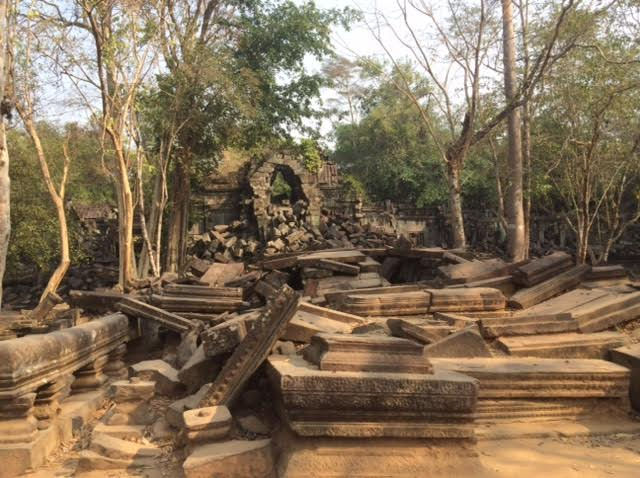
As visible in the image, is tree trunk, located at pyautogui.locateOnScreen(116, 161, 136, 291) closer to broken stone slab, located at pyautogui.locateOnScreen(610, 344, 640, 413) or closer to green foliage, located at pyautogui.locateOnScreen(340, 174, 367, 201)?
broken stone slab, located at pyautogui.locateOnScreen(610, 344, 640, 413)

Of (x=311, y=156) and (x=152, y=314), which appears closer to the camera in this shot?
(x=152, y=314)

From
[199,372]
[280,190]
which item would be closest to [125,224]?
[199,372]

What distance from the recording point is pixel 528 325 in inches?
171

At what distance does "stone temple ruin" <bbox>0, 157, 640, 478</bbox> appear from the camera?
8.65 ft

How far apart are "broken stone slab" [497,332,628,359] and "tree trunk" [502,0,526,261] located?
7917mm

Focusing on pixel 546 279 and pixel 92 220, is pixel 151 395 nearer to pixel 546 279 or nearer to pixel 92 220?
pixel 546 279

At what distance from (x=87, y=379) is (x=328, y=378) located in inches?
114

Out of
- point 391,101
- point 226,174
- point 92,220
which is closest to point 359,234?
point 226,174

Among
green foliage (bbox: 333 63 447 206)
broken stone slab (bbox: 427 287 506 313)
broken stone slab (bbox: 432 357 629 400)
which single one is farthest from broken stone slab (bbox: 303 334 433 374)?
green foliage (bbox: 333 63 447 206)

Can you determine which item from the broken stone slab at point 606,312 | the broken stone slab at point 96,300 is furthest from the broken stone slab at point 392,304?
the broken stone slab at point 96,300

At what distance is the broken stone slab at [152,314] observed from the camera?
215 inches

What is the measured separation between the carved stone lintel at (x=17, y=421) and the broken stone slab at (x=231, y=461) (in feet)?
4.12

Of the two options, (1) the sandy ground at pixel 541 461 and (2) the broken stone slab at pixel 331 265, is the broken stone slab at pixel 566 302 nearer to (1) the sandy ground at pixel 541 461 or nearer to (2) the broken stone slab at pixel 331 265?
(1) the sandy ground at pixel 541 461

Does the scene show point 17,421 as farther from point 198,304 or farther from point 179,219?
point 179,219
